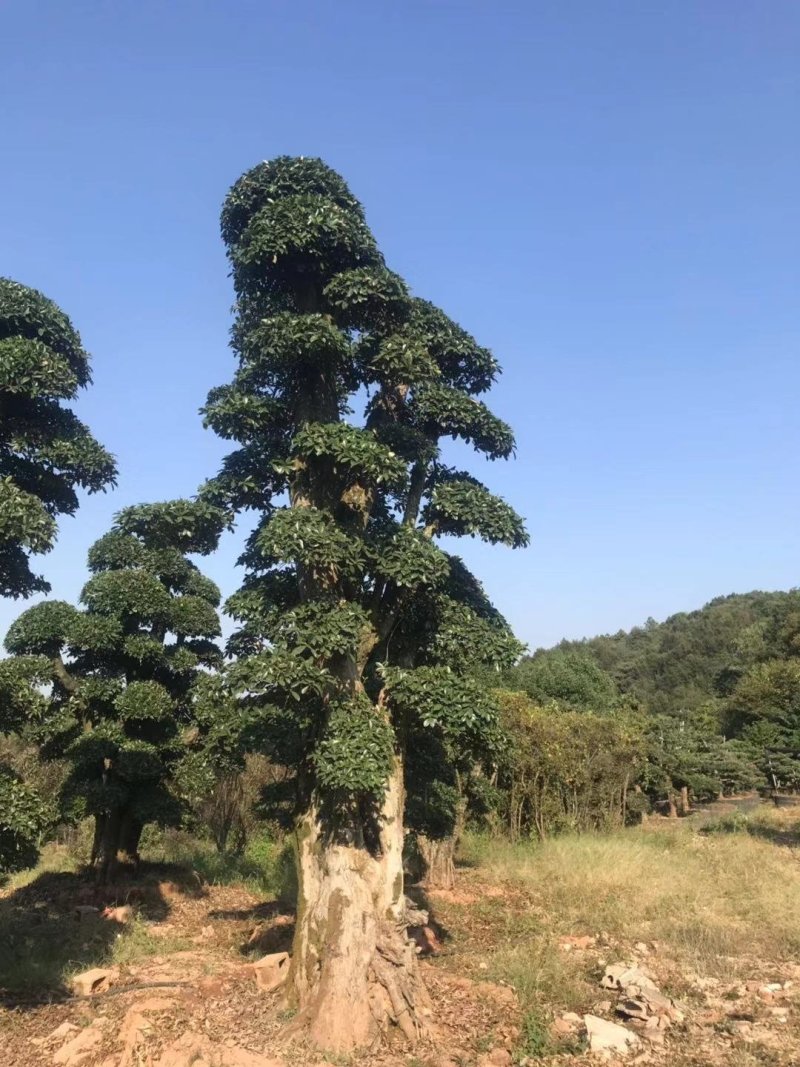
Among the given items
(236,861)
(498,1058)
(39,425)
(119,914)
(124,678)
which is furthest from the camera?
(236,861)

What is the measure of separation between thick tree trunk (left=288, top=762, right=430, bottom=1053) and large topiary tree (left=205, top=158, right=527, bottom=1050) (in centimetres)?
2

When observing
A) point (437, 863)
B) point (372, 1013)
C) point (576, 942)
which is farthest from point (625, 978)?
point (437, 863)

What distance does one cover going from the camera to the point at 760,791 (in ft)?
106

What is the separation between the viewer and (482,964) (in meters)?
9.54

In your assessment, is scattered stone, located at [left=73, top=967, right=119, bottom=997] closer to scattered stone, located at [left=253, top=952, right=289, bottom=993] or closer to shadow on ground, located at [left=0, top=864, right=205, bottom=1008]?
shadow on ground, located at [left=0, top=864, right=205, bottom=1008]

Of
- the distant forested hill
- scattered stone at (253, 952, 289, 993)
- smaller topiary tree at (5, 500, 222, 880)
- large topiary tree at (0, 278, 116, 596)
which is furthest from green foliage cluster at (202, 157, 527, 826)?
the distant forested hill

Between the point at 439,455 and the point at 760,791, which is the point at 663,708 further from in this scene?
the point at 439,455

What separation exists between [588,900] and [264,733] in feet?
25.3

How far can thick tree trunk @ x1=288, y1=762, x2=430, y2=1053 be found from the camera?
705cm

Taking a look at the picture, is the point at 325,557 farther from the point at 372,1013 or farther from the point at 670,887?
the point at 670,887

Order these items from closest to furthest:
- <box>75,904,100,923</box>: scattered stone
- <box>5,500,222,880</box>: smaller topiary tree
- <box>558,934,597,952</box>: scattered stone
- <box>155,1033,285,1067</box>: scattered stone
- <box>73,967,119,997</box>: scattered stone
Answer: <box>155,1033,285,1067</box>: scattered stone
<box>73,967,119,997</box>: scattered stone
<box>558,934,597,952</box>: scattered stone
<box>75,904,100,923</box>: scattered stone
<box>5,500,222,880</box>: smaller topiary tree

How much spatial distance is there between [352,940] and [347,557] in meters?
3.81

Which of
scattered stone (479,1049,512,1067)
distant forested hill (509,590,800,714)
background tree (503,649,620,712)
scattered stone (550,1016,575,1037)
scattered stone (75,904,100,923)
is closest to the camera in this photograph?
scattered stone (479,1049,512,1067)

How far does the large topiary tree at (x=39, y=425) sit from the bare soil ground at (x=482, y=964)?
4681mm
